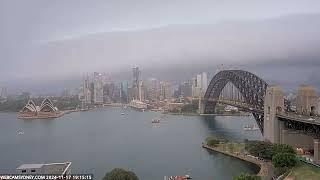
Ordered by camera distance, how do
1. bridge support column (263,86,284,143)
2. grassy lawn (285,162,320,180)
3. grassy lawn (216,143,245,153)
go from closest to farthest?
1. grassy lawn (285,162,320,180)
2. bridge support column (263,86,284,143)
3. grassy lawn (216,143,245,153)

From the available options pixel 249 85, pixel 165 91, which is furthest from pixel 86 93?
pixel 249 85

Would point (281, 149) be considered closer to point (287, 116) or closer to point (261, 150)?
point (261, 150)

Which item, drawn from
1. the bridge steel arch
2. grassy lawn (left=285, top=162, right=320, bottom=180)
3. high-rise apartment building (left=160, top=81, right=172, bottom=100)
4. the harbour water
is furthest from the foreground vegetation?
high-rise apartment building (left=160, top=81, right=172, bottom=100)

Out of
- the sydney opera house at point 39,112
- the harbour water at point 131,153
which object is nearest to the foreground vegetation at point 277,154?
the harbour water at point 131,153

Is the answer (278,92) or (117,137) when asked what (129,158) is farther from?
(117,137)

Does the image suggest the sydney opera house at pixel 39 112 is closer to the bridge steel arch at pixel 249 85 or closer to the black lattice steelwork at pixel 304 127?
the bridge steel arch at pixel 249 85

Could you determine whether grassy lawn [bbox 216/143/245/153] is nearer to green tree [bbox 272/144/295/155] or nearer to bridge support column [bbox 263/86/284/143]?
bridge support column [bbox 263/86/284/143]
